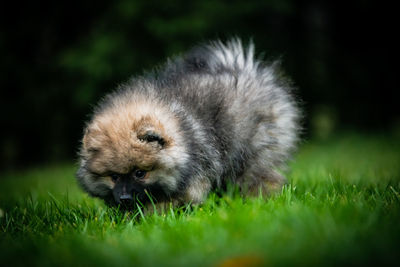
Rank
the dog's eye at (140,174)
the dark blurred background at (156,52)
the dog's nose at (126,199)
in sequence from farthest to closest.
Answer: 1. the dark blurred background at (156,52)
2. the dog's eye at (140,174)
3. the dog's nose at (126,199)

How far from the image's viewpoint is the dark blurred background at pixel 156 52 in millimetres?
8906

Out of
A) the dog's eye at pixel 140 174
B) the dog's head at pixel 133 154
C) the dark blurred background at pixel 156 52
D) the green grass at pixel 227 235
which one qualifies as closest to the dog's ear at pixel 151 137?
the dog's head at pixel 133 154

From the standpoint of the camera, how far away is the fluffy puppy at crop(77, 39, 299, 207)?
316cm

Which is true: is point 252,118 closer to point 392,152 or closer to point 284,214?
point 284,214

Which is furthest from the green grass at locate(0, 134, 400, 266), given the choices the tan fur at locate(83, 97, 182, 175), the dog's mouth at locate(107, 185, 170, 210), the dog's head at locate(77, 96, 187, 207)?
the tan fur at locate(83, 97, 182, 175)

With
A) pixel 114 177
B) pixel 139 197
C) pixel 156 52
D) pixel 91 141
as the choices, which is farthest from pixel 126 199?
pixel 156 52

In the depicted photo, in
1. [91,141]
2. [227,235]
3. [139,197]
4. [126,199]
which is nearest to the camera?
[227,235]

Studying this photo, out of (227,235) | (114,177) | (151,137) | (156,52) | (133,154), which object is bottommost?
(227,235)

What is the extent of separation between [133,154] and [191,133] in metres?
0.51

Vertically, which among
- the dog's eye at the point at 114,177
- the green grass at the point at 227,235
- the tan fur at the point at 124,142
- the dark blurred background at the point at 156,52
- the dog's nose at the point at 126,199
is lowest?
the green grass at the point at 227,235

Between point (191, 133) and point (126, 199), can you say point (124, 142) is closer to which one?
point (126, 199)

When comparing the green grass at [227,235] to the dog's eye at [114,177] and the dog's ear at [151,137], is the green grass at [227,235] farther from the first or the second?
the dog's ear at [151,137]

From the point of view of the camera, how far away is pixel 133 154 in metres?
3.10

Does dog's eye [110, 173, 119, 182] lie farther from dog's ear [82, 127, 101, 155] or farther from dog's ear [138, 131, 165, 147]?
dog's ear [138, 131, 165, 147]
